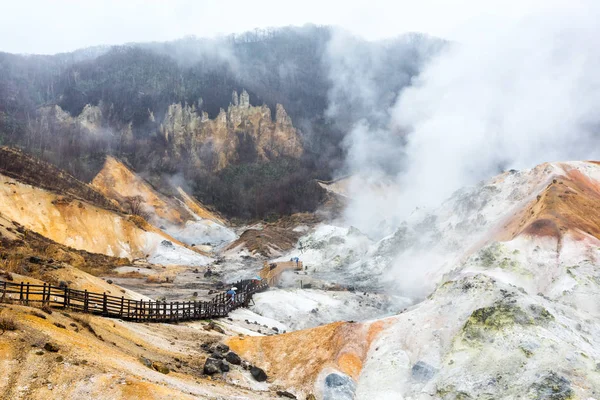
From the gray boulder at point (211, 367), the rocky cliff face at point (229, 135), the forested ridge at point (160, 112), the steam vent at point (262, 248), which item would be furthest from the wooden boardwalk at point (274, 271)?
the rocky cliff face at point (229, 135)

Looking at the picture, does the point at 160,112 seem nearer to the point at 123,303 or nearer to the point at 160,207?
the point at 160,207

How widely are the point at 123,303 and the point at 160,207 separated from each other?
316 feet

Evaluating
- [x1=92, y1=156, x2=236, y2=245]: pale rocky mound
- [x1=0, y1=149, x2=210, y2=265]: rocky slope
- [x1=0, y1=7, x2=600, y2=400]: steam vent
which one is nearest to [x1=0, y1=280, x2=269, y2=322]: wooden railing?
[x1=0, y1=7, x2=600, y2=400]: steam vent

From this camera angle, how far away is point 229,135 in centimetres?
16075

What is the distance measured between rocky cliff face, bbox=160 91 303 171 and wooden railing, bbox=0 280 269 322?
111698mm

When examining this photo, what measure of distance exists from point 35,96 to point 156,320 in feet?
518

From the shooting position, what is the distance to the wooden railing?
19219 mm

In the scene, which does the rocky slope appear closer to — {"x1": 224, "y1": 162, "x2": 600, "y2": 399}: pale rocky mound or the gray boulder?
the gray boulder

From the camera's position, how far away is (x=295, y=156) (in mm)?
168750

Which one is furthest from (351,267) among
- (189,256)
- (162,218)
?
(162,218)

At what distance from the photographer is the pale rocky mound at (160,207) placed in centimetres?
11119

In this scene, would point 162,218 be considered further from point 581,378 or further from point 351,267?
point 581,378

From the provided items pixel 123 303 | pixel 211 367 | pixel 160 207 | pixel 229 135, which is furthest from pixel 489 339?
pixel 229 135

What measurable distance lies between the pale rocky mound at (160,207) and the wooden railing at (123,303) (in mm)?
63385
